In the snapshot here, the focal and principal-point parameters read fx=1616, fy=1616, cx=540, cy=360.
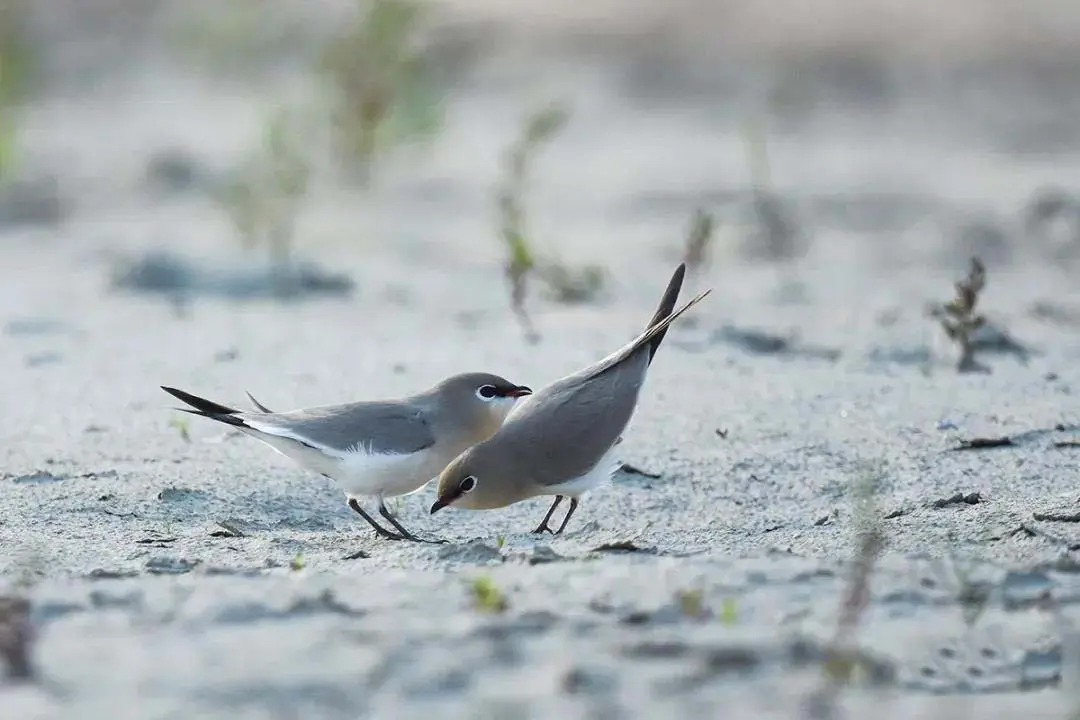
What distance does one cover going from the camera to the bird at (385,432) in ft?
14.6

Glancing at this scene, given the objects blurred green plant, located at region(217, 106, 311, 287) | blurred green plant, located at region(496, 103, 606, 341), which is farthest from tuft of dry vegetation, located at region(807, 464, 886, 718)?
blurred green plant, located at region(217, 106, 311, 287)

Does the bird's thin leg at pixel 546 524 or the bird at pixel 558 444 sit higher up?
the bird at pixel 558 444

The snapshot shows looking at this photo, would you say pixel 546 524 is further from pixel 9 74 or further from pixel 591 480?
pixel 9 74

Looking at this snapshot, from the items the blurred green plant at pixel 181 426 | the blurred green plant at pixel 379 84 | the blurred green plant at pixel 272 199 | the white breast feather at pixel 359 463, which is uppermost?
the blurred green plant at pixel 379 84

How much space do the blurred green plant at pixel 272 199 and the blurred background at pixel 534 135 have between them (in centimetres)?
2

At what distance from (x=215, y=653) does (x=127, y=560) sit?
108 centimetres

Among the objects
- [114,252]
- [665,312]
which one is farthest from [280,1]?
[665,312]

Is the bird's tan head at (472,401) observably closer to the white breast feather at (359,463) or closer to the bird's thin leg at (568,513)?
the white breast feather at (359,463)

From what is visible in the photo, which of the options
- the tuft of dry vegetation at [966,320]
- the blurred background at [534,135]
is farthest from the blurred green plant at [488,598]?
the blurred background at [534,135]

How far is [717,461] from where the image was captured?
497 centimetres

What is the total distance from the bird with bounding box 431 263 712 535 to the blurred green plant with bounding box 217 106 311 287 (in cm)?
353

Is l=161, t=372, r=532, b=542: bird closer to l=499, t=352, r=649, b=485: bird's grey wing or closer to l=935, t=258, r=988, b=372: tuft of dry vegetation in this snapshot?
l=499, t=352, r=649, b=485: bird's grey wing

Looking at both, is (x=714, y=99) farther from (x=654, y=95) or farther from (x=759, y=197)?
(x=759, y=197)

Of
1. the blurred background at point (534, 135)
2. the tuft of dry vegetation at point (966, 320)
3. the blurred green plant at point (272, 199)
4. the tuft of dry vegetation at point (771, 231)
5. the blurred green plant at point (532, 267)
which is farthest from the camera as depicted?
the blurred background at point (534, 135)
